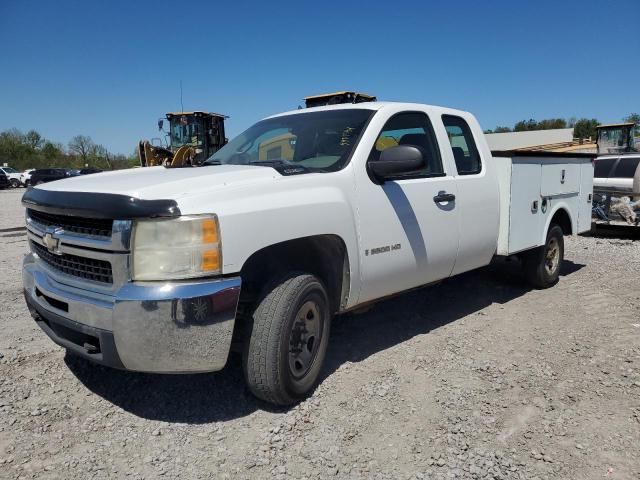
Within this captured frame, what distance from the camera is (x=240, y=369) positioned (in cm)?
362

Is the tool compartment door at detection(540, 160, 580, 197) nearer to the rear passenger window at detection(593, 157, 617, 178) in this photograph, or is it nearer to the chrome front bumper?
the chrome front bumper

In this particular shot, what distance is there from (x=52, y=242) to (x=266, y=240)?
1.26m

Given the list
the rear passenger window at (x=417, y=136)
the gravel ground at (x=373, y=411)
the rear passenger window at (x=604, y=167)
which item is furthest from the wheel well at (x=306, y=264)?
the rear passenger window at (x=604, y=167)

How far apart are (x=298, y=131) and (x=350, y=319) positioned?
6.13ft

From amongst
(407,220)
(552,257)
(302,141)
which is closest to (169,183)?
(302,141)

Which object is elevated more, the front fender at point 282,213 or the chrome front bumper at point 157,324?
the front fender at point 282,213

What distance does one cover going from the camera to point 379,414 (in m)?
3.03

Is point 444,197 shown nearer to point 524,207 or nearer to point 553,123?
point 524,207

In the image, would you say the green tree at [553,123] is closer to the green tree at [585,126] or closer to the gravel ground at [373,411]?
the green tree at [585,126]

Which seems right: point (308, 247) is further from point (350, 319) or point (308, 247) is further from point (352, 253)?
point (350, 319)

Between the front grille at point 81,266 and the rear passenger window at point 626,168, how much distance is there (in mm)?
11753

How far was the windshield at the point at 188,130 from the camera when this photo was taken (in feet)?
66.9

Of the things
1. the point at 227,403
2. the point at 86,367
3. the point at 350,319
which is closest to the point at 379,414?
the point at 227,403

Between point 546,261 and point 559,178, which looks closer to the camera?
point 559,178
